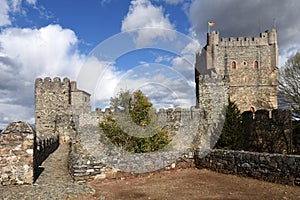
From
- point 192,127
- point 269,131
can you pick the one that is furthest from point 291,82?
point 192,127

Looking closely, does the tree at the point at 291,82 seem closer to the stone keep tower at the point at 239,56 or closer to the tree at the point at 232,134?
the tree at the point at 232,134

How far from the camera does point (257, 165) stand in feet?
27.9

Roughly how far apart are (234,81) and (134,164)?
28.8 meters

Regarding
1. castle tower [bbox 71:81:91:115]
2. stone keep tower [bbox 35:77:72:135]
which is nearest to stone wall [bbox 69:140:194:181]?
castle tower [bbox 71:81:91:115]

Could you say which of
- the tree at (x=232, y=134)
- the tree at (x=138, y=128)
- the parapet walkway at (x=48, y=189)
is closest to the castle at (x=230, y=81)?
the tree at (x=232, y=134)

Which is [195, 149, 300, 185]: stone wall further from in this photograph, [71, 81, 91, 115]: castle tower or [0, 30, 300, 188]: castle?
[71, 81, 91, 115]: castle tower

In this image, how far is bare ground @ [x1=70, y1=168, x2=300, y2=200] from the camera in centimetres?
702

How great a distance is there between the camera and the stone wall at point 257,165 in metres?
7.43

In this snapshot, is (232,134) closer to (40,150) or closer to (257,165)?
(257,165)

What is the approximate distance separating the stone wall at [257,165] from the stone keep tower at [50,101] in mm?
17654

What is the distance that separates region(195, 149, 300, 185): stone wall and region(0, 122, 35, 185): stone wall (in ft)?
20.4

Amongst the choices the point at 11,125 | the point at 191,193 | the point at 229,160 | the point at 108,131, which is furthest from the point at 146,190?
the point at 108,131

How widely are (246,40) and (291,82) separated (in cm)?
1767

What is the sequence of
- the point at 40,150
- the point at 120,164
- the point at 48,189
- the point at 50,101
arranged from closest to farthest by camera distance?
the point at 48,189
the point at 120,164
the point at 40,150
the point at 50,101
